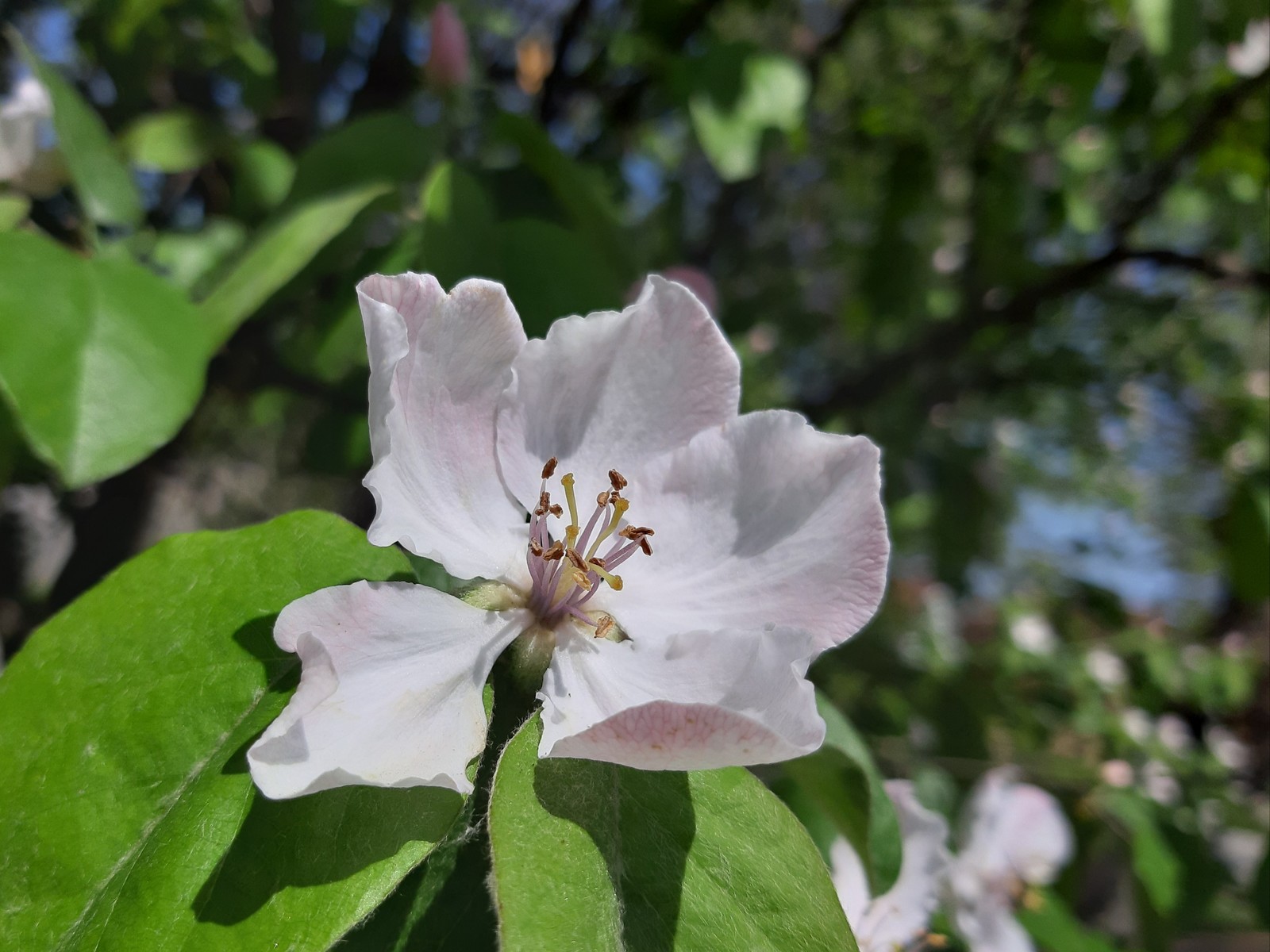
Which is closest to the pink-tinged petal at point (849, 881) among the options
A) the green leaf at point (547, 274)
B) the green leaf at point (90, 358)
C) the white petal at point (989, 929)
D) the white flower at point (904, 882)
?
the white flower at point (904, 882)

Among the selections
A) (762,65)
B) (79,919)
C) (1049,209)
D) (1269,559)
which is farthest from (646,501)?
(1049,209)

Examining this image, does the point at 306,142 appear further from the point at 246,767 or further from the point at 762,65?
the point at 246,767

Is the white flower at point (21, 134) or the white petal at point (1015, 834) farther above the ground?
the white flower at point (21, 134)

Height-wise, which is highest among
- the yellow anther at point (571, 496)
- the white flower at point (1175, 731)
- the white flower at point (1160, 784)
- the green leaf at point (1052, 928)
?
the yellow anther at point (571, 496)

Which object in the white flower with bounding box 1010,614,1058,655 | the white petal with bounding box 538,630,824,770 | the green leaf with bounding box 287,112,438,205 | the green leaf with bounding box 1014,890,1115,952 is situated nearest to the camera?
the white petal with bounding box 538,630,824,770

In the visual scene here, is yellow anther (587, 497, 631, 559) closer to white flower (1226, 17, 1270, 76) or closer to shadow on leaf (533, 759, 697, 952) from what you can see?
shadow on leaf (533, 759, 697, 952)

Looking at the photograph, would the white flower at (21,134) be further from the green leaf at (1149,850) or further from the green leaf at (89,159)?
the green leaf at (1149,850)

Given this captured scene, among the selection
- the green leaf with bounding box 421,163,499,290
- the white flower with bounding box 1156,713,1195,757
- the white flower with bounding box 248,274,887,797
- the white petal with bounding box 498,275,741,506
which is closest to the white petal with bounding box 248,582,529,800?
the white flower with bounding box 248,274,887,797
